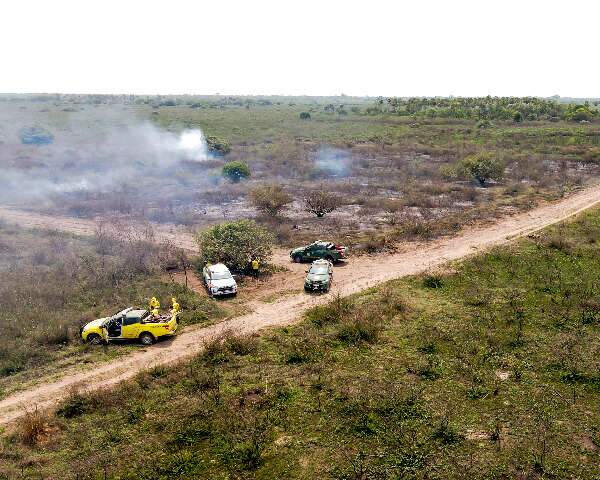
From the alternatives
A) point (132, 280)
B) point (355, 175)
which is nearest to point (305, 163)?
point (355, 175)

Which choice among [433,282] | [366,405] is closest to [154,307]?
[366,405]

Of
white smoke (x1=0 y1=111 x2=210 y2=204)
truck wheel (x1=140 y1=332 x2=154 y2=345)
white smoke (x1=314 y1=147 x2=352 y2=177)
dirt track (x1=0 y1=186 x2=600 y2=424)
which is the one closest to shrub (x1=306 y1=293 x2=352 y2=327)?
dirt track (x1=0 y1=186 x2=600 y2=424)

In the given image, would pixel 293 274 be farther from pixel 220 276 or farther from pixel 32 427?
pixel 32 427

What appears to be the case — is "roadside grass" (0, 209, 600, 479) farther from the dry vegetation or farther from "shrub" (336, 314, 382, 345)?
the dry vegetation

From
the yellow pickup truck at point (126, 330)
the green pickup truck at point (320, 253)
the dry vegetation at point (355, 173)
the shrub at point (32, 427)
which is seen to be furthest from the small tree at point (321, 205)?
the shrub at point (32, 427)

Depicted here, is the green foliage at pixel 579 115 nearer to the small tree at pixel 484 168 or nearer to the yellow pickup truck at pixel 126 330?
the small tree at pixel 484 168

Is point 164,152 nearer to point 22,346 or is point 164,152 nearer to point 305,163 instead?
point 305,163
